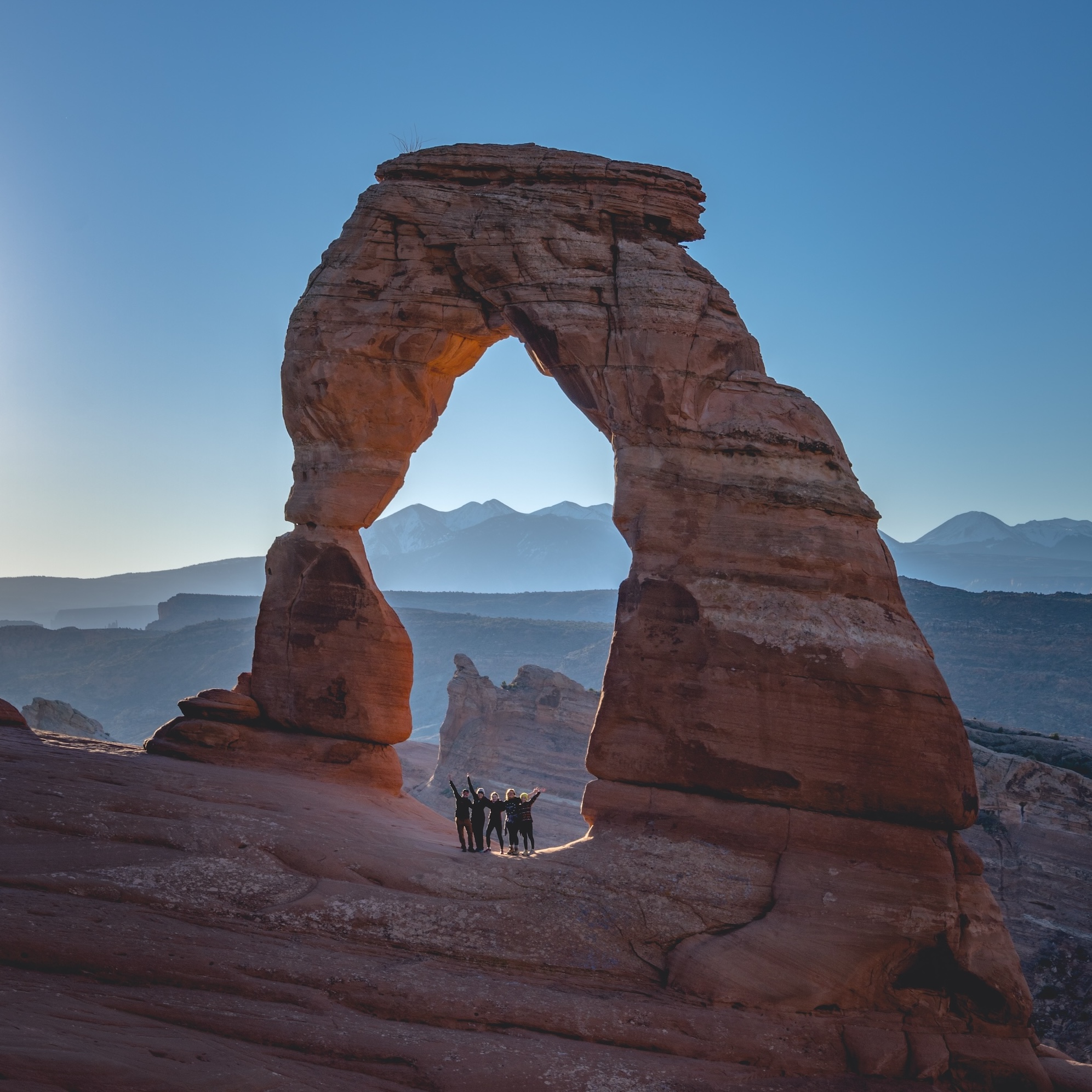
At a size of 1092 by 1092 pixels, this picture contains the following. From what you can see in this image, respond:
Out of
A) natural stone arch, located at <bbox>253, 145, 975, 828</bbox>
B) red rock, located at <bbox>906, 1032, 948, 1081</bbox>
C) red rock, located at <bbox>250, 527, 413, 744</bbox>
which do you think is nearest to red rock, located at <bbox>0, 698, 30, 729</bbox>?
red rock, located at <bbox>250, 527, 413, 744</bbox>

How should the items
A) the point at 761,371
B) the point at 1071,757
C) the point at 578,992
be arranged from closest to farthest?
1. the point at 578,992
2. the point at 761,371
3. the point at 1071,757

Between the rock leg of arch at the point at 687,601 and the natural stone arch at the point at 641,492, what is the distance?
46 millimetres

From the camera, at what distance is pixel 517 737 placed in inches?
1997

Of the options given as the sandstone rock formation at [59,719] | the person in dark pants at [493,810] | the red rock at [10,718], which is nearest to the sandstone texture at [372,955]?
the person in dark pants at [493,810]

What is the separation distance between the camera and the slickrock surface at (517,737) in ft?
161

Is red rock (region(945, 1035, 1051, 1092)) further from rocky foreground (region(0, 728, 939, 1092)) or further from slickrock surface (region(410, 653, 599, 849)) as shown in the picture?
slickrock surface (region(410, 653, 599, 849))

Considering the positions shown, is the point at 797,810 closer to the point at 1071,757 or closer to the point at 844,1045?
the point at 844,1045

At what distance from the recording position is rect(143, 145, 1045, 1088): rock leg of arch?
1433 cm

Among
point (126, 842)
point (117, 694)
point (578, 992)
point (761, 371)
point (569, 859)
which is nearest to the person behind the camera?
point (578, 992)

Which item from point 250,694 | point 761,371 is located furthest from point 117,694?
point 761,371

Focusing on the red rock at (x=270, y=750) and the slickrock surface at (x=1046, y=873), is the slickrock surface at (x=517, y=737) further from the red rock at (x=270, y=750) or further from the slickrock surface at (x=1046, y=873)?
the red rock at (x=270, y=750)

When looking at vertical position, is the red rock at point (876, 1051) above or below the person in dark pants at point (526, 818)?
below

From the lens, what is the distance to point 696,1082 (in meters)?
11.4

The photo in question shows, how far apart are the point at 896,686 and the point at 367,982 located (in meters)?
9.12
